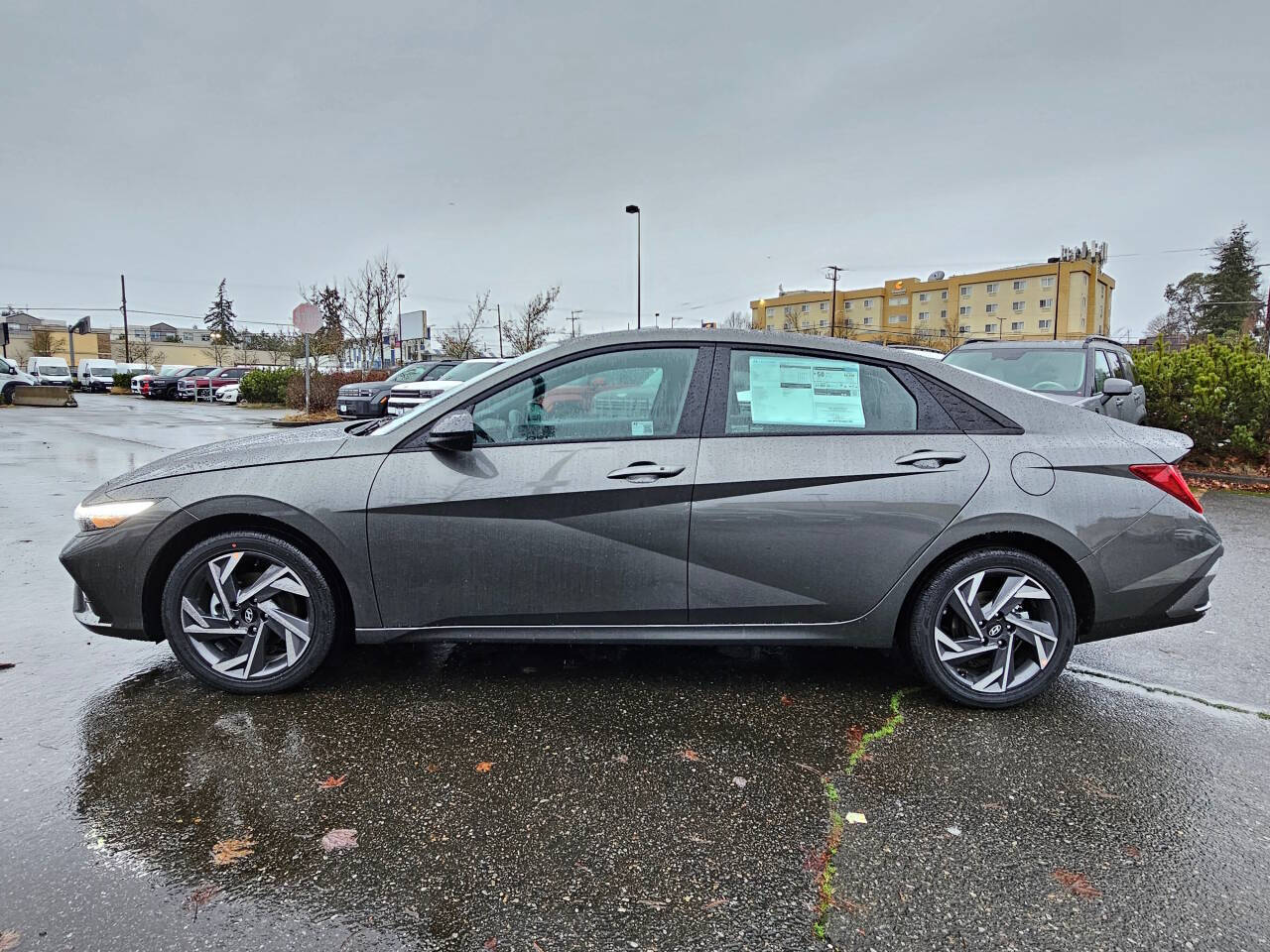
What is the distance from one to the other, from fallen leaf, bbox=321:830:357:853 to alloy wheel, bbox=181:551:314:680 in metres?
1.06

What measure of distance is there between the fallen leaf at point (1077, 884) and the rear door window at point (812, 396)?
1.71 m

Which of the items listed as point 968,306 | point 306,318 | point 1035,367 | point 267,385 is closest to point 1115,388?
point 1035,367

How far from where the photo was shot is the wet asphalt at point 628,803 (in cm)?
199

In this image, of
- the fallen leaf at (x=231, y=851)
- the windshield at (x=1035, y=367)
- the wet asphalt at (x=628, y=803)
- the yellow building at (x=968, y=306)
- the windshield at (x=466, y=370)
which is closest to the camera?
the wet asphalt at (x=628, y=803)

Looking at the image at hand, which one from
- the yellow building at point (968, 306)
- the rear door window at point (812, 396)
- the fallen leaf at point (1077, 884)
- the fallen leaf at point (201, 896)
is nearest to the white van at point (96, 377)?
the rear door window at point (812, 396)

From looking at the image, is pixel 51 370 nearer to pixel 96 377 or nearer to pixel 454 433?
pixel 96 377

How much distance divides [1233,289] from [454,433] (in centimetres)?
7845

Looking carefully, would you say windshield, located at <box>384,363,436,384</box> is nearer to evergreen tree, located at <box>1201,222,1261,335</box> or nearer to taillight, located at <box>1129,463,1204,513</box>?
taillight, located at <box>1129,463,1204,513</box>

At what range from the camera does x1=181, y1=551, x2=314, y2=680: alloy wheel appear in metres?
3.20

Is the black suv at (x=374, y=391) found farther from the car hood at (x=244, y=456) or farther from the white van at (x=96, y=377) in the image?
the white van at (x=96, y=377)

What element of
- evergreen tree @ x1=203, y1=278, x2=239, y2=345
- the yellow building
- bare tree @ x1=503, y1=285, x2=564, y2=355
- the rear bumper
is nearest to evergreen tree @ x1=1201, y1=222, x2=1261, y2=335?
the yellow building

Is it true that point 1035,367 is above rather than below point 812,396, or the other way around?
above

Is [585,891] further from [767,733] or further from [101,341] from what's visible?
[101,341]

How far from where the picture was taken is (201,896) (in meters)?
2.05
